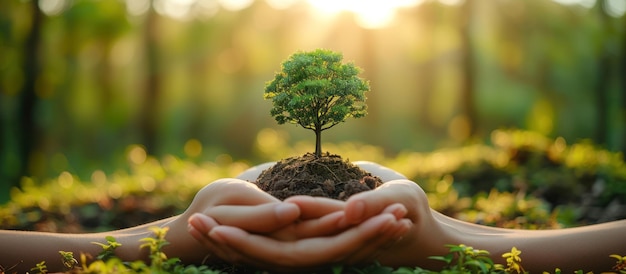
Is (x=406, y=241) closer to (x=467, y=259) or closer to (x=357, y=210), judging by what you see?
(x=467, y=259)

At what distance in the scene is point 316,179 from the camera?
3141 mm

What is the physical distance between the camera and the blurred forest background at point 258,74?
62.2 feet

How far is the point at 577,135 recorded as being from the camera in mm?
21281

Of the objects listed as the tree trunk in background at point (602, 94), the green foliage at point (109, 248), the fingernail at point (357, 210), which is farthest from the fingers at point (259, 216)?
the tree trunk in background at point (602, 94)

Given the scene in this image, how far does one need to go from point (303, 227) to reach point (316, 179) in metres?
0.62

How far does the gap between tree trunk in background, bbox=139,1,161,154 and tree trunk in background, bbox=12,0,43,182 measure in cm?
557

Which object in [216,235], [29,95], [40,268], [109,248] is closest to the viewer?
[216,235]

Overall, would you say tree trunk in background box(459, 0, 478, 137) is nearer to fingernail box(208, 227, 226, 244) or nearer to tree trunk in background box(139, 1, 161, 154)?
tree trunk in background box(139, 1, 161, 154)

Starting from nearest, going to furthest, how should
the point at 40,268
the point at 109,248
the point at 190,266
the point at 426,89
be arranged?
the point at 190,266 → the point at 40,268 → the point at 109,248 → the point at 426,89

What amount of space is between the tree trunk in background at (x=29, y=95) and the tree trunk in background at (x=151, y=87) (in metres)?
5.57

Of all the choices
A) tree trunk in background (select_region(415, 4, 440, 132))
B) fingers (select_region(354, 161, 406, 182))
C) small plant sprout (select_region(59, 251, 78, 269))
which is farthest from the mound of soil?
tree trunk in background (select_region(415, 4, 440, 132))

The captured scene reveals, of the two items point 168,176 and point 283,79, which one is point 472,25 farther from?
point 283,79

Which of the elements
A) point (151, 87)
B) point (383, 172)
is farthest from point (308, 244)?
point (151, 87)

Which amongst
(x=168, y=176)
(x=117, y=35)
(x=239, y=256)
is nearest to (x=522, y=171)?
(x=168, y=176)
